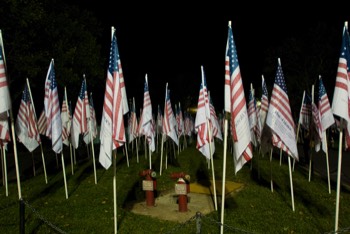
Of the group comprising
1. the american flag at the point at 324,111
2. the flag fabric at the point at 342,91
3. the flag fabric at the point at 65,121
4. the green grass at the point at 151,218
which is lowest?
the green grass at the point at 151,218

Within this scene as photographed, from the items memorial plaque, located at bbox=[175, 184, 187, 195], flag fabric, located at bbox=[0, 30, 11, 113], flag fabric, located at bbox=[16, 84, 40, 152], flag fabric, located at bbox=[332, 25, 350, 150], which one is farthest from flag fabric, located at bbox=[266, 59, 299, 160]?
flag fabric, located at bbox=[16, 84, 40, 152]

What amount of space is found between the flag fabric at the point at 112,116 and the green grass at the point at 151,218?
2.06 meters

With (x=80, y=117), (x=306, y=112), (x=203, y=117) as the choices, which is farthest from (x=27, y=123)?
(x=306, y=112)

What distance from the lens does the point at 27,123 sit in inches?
555

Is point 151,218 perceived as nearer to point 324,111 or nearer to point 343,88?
point 343,88

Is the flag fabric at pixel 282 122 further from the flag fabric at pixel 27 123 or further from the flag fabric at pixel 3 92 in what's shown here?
the flag fabric at pixel 27 123

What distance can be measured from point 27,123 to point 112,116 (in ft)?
22.0

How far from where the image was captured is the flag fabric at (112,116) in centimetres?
868

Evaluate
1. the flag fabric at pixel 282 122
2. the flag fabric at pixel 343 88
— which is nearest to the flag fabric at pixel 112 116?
the flag fabric at pixel 282 122

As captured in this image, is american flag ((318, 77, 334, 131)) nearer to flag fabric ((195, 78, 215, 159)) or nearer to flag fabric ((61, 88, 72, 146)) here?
flag fabric ((195, 78, 215, 159))

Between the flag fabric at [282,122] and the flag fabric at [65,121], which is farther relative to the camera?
the flag fabric at [65,121]

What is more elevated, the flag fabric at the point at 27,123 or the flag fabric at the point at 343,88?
the flag fabric at the point at 343,88

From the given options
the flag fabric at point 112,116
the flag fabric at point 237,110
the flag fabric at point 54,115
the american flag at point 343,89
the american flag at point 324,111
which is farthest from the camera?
the flag fabric at point 54,115

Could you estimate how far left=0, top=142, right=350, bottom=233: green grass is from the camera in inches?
376
